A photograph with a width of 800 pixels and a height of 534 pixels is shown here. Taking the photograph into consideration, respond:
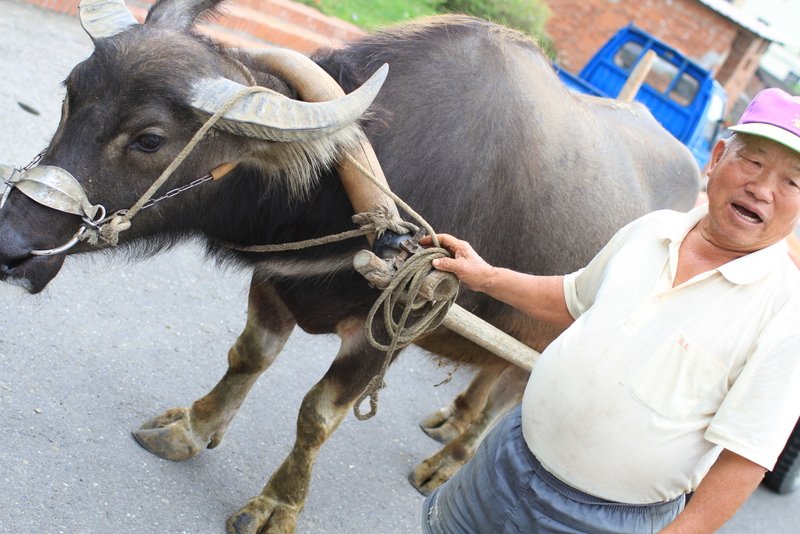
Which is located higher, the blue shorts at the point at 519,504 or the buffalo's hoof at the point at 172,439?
the blue shorts at the point at 519,504

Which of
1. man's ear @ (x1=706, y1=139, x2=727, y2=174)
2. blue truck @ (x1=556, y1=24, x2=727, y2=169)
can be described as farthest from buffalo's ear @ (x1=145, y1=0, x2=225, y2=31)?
blue truck @ (x1=556, y1=24, x2=727, y2=169)

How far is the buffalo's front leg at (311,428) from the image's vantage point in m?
3.39

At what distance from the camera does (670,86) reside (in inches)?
409

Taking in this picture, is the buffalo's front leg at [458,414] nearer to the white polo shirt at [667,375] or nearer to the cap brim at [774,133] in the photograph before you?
the white polo shirt at [667,375]

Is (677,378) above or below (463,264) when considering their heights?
above

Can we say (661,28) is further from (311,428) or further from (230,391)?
(311,428)

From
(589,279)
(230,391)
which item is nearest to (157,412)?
(230,391)

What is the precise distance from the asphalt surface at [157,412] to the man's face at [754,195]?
1913 millimetres

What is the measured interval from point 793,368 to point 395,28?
1988 millimetres

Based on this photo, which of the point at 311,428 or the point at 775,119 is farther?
the point at 311,428

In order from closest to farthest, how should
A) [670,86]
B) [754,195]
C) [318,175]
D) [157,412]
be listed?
[754,195], [318,175], [157,412], [670,86]

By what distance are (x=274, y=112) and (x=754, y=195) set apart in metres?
1.33

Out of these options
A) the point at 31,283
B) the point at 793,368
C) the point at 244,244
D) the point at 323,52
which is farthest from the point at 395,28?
the point at 793,368

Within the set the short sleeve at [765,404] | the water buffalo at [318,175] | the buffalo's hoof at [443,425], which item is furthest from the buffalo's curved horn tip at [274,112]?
the buffalo's hoof at [443,425]
